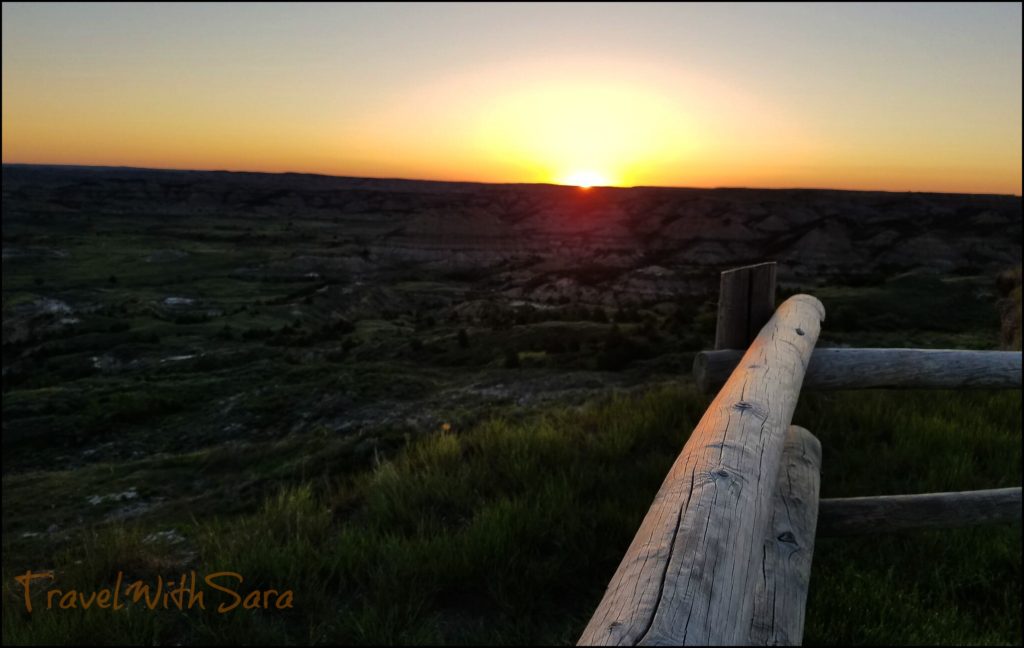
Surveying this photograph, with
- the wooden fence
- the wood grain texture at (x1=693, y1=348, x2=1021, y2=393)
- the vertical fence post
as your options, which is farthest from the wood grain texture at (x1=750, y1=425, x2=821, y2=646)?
the vertical fence post

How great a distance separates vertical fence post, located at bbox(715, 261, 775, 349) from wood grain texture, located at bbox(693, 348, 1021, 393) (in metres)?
0.20

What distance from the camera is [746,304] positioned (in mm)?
3318

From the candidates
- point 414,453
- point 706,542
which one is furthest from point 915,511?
point 414,453

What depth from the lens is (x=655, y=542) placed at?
117 centimetres

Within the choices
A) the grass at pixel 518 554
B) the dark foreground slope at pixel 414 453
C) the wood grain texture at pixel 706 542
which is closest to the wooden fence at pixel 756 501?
the wood grain texture at pixel 706 542

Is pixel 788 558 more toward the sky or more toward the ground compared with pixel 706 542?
more toward the ground

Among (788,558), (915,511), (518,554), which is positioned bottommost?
(518,554)

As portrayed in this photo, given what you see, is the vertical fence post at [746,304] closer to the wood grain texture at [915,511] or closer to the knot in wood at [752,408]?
the wood grain texture at [915,511]

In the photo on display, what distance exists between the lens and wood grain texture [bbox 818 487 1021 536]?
268cm

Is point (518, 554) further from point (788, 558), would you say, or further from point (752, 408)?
point (752, 408)

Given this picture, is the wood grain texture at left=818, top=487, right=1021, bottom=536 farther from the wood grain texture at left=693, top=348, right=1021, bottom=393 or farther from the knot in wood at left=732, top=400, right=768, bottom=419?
the knot in wood at left=732, top=400, right=768, bottom=419

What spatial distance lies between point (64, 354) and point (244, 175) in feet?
501

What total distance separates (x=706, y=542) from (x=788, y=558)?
3.26 ft

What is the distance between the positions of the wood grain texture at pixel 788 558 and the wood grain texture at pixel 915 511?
0.98 ft
